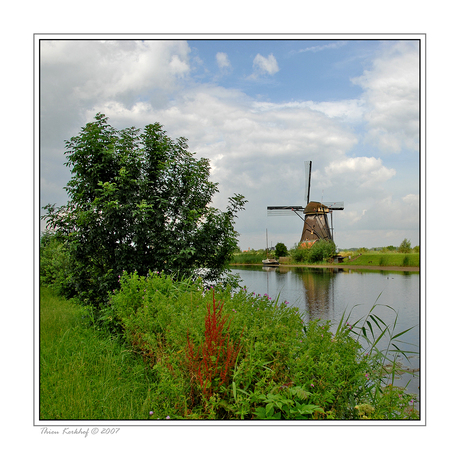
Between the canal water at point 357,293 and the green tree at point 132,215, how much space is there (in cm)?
127

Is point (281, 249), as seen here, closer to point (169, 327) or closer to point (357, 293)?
point (357, 293)

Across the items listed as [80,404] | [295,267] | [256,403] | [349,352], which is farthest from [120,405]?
[295,267]

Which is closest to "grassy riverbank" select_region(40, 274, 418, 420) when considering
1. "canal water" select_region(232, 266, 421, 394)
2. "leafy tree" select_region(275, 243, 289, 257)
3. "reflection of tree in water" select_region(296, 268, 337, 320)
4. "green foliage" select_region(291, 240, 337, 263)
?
"canal water" select_region(232, 266, 421, 394)

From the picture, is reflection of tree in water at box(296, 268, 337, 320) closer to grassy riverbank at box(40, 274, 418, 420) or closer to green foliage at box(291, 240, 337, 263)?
green foliage at box(291, 240, 337, 263)

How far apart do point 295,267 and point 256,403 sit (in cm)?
2139

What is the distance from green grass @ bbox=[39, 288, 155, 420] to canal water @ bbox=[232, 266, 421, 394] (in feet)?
5.84

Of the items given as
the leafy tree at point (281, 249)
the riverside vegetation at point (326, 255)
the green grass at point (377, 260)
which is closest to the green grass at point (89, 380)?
the riverside vegetation at point (326, 255)

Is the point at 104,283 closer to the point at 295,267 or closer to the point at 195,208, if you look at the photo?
the point at 195,208

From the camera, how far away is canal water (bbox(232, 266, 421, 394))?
705cm

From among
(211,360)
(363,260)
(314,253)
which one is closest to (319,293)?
(363,260)
